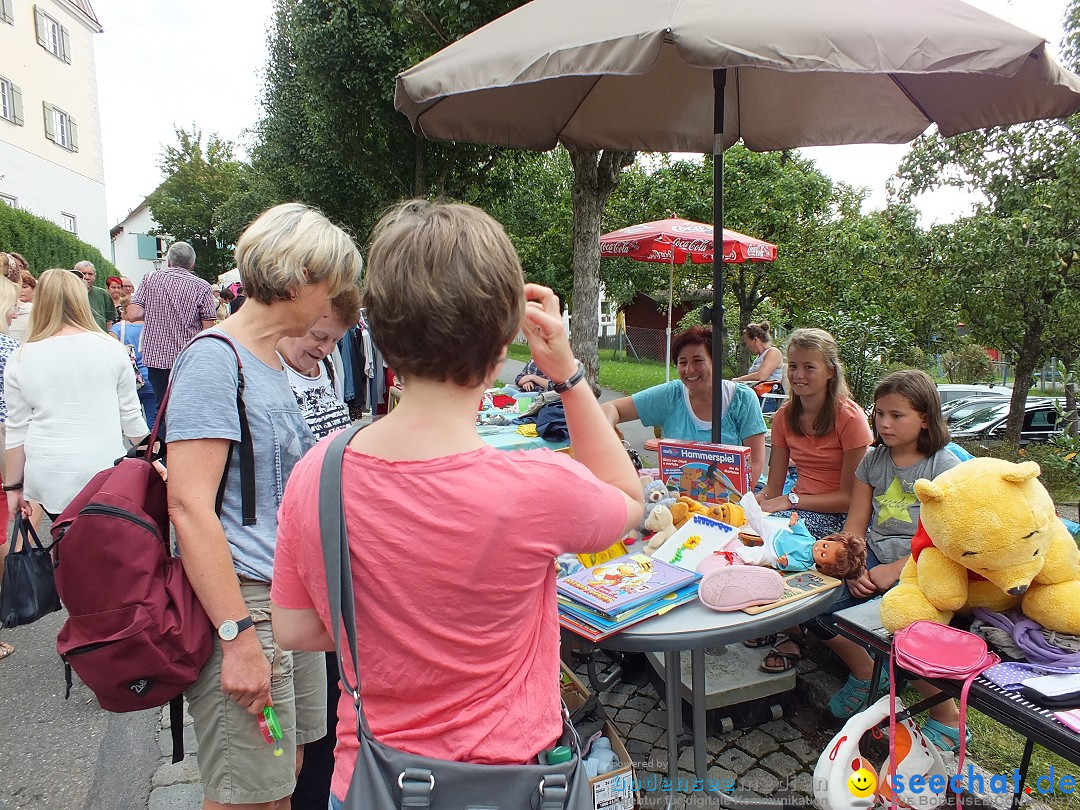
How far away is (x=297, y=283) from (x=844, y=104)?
316 cm

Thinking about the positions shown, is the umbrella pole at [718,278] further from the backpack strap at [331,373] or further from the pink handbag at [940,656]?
the backpack strap at [331,373]

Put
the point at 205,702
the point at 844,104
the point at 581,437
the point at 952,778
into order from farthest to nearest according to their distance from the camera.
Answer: the point at 844,104 < the point at 952,778 < the point at 205,702 < the point at 581,437

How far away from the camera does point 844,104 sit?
3475 mm

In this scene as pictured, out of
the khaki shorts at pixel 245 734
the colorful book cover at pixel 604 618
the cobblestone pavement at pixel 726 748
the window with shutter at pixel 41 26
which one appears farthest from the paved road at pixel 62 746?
the window with shutter at pixel 41 26

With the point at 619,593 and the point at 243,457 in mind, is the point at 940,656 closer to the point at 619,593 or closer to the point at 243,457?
the point at 619,593

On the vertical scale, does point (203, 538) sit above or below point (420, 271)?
below

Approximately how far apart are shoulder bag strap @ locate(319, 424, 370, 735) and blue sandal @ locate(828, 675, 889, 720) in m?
2.46

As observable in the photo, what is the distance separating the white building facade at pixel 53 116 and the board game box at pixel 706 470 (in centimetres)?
1941

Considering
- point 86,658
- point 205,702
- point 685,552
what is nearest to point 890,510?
point 685,552

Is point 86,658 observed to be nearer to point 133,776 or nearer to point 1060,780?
point 133,776

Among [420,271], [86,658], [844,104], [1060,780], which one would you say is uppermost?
[844,104]

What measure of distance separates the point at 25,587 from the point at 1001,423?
10.6 meters

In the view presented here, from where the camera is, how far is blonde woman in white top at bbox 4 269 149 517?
123 inches

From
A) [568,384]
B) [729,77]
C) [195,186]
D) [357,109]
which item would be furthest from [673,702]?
[195,186]
